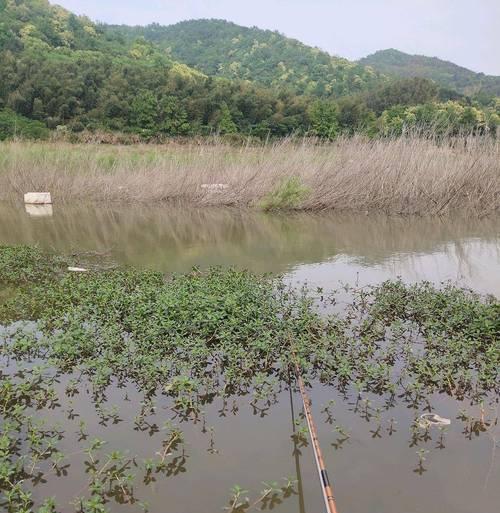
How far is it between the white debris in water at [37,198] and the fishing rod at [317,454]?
36.0 ft

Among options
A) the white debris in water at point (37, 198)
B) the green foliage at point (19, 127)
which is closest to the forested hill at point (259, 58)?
the green foliage at point (19, 127)

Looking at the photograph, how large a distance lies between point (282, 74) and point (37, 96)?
1055 inches

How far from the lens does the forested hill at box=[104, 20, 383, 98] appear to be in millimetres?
47531

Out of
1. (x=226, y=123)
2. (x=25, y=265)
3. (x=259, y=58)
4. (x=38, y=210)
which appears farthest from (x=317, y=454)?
(x=259, y=58)

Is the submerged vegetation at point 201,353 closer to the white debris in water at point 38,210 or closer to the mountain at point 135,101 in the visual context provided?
the white debris in water at point 38,210

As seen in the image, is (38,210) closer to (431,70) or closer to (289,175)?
(289,175)

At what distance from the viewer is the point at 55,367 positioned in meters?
3.65

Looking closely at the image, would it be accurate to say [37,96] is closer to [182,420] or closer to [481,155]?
[481,155]

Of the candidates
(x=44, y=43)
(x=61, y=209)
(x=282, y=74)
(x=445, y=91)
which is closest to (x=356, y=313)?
(x=61, y=209)

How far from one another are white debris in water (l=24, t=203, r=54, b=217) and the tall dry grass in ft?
3.04

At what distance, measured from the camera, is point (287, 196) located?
11570 mm

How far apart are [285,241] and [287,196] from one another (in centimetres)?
316

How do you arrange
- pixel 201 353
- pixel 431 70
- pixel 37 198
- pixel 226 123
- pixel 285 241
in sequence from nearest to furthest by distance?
1. pixel 201 353
2. pixel 285 241
3. pixel 37 198
4. pixel 226 123
5. pixel 431 70

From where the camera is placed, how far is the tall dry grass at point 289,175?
10.7 meters
